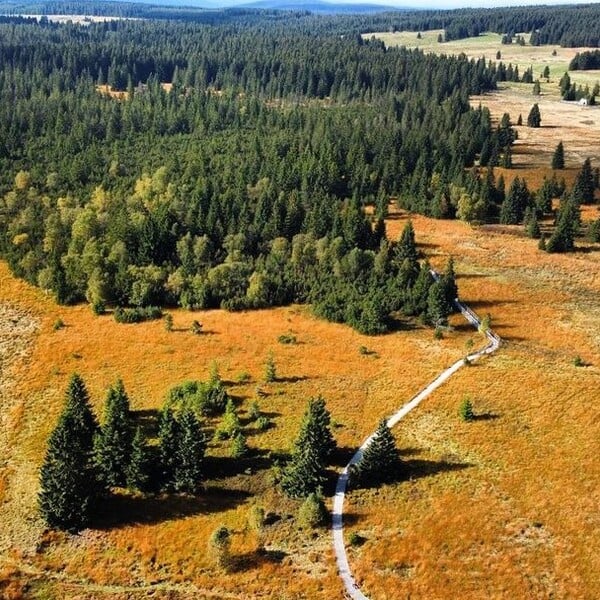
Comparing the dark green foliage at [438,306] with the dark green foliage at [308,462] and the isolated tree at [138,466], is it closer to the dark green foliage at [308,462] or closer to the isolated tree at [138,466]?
the dark green foliage at [308,462]

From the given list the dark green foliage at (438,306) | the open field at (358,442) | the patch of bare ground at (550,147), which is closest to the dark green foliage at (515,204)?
the patch of bare ground at (550,147)

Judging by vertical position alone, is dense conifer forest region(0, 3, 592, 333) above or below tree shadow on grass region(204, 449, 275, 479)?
above

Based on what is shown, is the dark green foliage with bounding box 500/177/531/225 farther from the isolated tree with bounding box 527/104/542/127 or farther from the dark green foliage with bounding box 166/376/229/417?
the isolated tree with bounding box 527/104/542/127

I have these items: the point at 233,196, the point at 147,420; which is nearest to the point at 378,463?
the point at 147,420

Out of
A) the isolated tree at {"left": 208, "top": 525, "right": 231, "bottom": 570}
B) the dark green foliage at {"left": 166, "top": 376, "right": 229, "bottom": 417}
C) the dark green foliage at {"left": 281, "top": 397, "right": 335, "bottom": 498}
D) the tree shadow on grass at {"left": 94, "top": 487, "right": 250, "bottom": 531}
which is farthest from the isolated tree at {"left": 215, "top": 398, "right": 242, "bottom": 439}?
Answer: the isolated tree at {"left": 208, "top": 525, "right": 231, "bottom": 570}

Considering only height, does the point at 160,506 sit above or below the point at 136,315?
below

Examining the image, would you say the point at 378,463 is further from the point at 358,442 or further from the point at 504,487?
the point at 504,487
